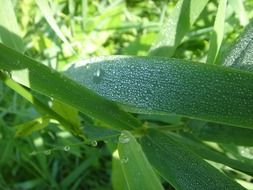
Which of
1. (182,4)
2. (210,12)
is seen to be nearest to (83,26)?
(210,12)

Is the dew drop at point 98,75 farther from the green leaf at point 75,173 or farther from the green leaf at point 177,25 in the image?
the green leaf at point 75,173

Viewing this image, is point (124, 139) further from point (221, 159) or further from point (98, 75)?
point (221, 159)

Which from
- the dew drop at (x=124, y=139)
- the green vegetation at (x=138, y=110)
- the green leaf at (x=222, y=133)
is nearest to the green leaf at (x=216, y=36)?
the green vegetation at (x=138, y=110)

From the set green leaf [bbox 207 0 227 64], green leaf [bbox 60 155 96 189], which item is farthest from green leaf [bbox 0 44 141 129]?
green leaf [bbox 60 155 96 189]

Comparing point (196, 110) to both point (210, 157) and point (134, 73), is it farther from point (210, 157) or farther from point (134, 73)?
point (210, 157)

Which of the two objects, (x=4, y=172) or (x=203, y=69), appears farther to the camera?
(x=4, y=172)

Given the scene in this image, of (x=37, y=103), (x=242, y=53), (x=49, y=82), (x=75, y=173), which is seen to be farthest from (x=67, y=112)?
(x=75, y=173)
